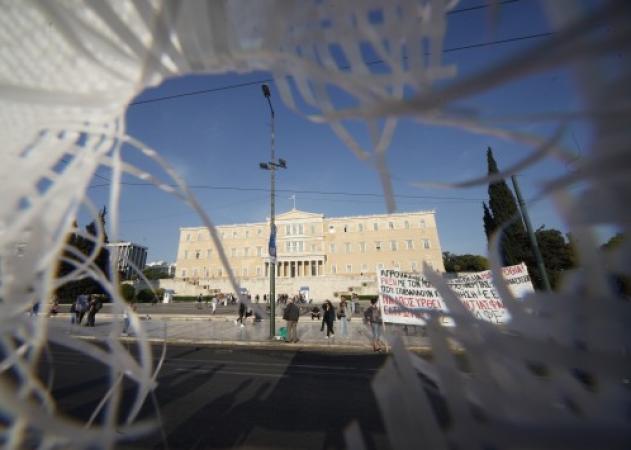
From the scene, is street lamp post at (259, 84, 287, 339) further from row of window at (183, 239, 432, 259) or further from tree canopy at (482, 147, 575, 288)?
row of window at (183, 239, 432, 259)

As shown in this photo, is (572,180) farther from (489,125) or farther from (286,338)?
(286,338)

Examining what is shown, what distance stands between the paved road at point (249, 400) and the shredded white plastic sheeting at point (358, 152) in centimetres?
162

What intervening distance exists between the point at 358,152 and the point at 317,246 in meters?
47.6

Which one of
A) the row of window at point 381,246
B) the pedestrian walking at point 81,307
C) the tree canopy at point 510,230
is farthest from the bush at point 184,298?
the tree canopy at point 510,230

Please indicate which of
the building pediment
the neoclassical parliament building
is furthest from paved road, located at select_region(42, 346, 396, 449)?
the building pediment

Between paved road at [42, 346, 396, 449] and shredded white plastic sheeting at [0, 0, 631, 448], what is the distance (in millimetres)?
1616

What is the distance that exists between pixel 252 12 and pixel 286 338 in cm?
1064

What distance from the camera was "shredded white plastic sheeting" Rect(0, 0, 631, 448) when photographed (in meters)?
0.23

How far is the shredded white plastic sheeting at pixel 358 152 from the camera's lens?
0.23 metres

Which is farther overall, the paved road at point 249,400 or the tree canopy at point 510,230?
the tree canopy at point 510,230

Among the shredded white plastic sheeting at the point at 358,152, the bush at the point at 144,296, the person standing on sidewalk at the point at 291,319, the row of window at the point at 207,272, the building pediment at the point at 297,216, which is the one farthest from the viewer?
the building pediment at the point at 297,216

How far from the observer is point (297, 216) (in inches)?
1932

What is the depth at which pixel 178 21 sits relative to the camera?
1.40 feet

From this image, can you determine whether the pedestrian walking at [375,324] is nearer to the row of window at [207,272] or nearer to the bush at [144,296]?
the bush at [144,296]
